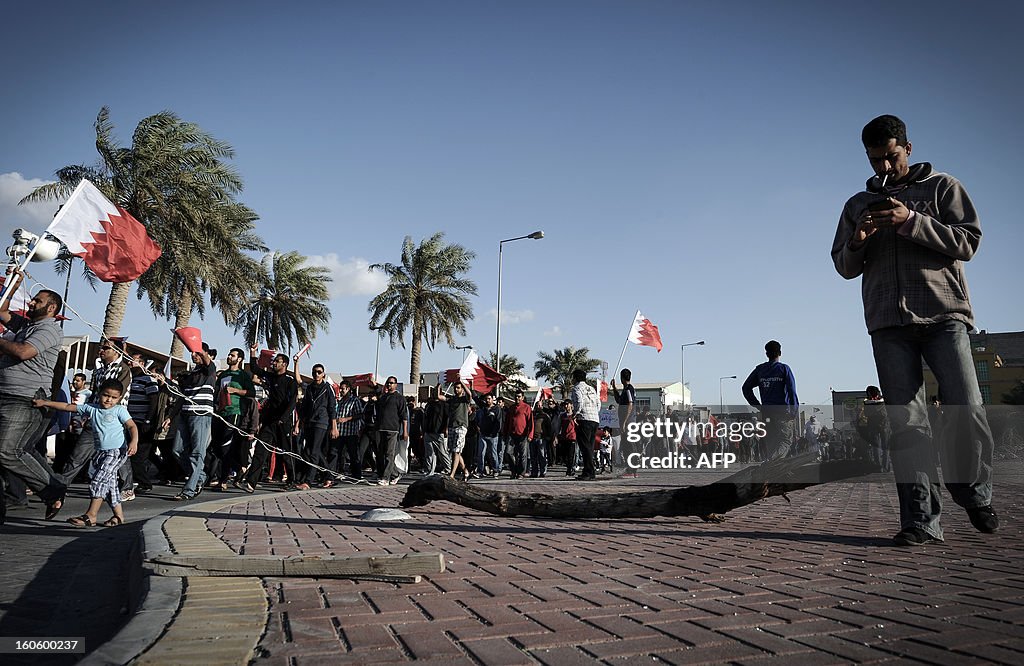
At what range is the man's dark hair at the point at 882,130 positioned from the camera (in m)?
4.14

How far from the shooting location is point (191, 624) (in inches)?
86.7

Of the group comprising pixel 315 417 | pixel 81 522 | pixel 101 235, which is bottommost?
pixel 81 522

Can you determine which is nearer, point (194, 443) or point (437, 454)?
point (194, 443)

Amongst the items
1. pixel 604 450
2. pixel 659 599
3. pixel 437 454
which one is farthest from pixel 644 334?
pixel 659 599

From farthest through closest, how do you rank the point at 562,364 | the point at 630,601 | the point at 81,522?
the point at 562,364, the point at 81,522, the point at 630,601

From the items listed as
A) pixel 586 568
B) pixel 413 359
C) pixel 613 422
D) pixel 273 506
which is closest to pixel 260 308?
pixel 413 359

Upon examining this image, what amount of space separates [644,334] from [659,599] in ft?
51.9

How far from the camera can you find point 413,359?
3322 centimetres

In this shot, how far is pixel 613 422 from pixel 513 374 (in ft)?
136

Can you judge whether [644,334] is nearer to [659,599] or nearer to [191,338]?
[191,338]

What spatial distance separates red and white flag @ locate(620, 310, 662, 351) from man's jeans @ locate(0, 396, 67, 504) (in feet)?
44.9

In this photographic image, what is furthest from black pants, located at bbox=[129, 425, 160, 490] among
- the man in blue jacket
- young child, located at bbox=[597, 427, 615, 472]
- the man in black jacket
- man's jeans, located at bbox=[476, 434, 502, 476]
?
young child, located at bbox=[597, 427, 615, 472]

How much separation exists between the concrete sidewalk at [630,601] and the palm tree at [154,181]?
1966cm

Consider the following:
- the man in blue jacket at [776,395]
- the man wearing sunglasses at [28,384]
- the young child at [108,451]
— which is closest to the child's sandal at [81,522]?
the young child at [108,451]
